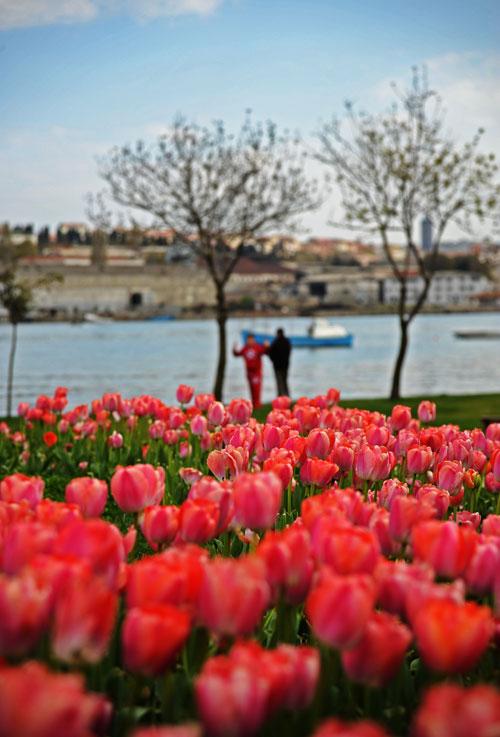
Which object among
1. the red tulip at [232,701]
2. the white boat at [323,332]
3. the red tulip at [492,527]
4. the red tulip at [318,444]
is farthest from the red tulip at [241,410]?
the white boat at [323,332]

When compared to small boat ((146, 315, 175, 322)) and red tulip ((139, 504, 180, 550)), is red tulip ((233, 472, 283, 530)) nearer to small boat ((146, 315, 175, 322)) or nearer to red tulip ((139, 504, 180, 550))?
red tulip ((139, 504, 180, 550))

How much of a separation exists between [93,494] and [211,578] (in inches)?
29.1

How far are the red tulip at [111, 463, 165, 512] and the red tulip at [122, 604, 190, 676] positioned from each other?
71 cm

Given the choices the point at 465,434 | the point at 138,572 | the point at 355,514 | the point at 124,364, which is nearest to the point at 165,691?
the point at 138,572

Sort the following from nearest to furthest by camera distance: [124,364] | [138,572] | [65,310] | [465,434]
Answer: [138,572] → [465,434] → [124,364] → [65,310]

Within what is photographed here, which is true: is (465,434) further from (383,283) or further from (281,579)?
(383,283)

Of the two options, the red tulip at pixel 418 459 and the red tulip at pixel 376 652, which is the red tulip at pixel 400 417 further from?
the red tulip at pixel 376 652

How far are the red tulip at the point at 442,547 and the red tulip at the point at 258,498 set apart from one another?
0.93 ft

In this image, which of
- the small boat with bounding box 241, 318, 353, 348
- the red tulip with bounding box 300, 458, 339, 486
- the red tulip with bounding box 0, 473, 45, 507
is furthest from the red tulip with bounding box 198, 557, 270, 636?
the small boat with bounding box 241, 318, 353, 348

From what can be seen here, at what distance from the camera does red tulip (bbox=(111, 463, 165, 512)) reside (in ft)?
6.33

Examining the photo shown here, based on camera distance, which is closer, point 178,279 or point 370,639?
point 370,639

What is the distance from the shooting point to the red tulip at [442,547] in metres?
1.47

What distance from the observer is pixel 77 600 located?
1177 mm

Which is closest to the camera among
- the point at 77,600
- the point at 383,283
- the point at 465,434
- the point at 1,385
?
the point at 77,600
